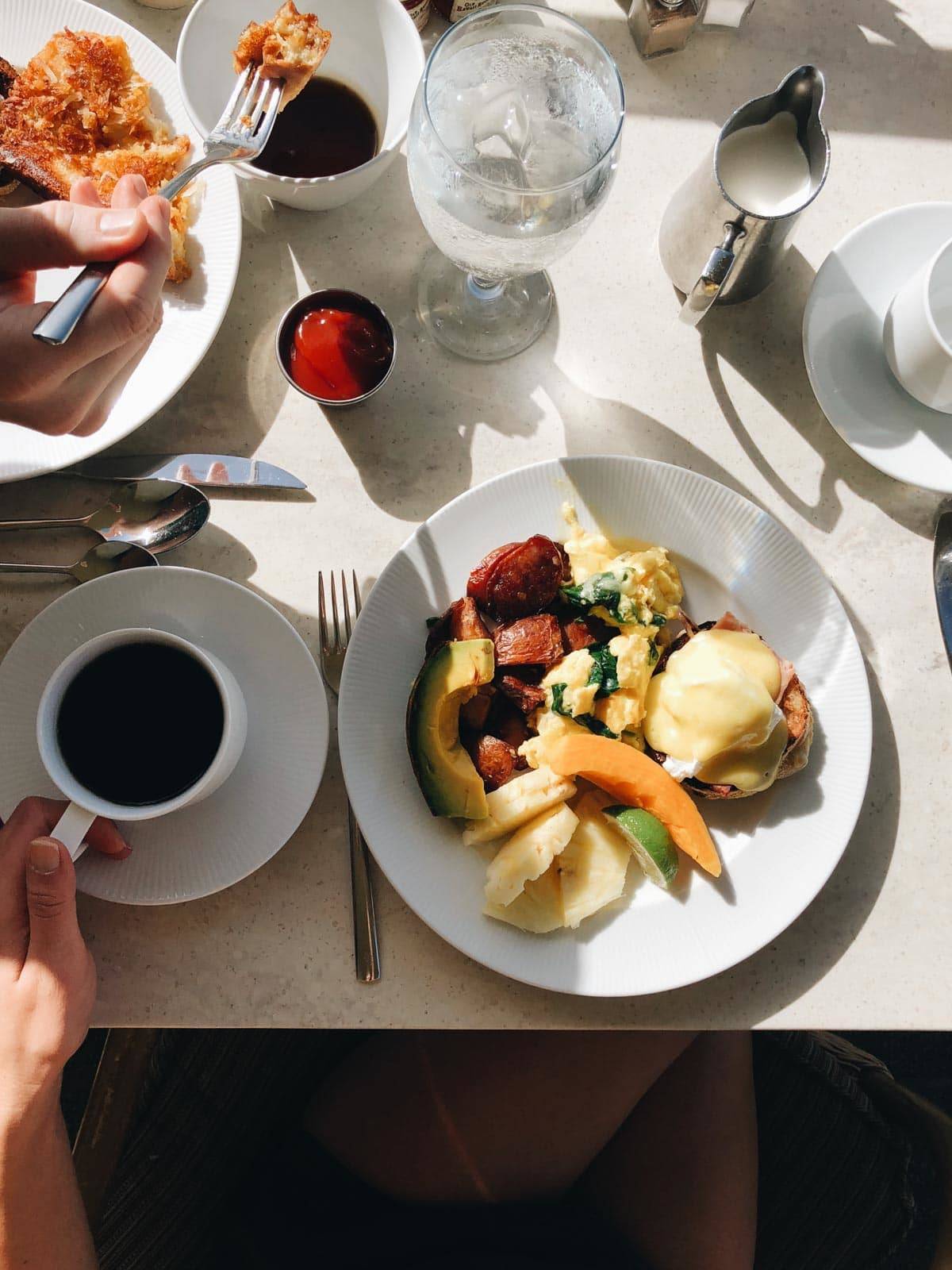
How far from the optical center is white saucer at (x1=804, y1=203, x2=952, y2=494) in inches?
46.7

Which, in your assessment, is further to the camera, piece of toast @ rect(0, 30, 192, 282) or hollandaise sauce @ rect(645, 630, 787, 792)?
piece of toast @ rect(0, 30, 192, 282)

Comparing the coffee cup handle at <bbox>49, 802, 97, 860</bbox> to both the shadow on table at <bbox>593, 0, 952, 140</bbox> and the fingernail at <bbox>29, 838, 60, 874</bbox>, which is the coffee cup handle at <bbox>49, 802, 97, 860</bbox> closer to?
the fingernail at <bbox>29, 838, 60, 874</bbox>

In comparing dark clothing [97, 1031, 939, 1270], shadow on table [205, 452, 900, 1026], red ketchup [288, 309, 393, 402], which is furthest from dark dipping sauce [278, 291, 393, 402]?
dark clothing [97, 1031, 939, 1270]

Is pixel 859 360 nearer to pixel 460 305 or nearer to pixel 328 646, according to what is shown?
pixel 460 305

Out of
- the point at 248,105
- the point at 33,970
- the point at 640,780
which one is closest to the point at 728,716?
the point at 640,780

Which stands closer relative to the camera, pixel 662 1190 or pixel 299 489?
pixel 299 489

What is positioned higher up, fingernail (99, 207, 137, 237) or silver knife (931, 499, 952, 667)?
fingernail (99, 207, 137, 237)

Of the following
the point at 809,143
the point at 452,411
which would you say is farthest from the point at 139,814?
the point at 809,143

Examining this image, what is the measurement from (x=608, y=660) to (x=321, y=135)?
2.63ft

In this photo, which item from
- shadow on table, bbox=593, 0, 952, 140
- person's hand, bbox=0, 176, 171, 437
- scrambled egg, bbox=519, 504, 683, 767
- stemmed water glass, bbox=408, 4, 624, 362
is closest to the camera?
person's hand, bbox=0, 176, 171, 437

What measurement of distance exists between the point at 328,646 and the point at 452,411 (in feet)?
1.26

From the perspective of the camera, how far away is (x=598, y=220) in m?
1.30

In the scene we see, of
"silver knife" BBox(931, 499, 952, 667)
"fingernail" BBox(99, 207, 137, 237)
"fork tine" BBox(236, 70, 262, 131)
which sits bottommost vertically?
"silver knife" BBox(931, 499, 952, 667)

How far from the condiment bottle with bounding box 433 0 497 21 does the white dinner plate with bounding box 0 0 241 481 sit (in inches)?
15.6
